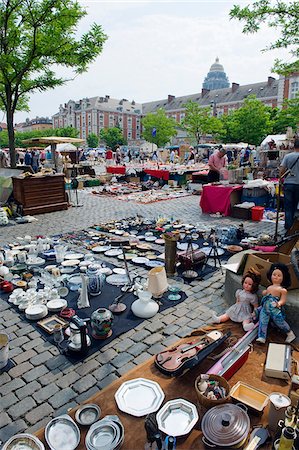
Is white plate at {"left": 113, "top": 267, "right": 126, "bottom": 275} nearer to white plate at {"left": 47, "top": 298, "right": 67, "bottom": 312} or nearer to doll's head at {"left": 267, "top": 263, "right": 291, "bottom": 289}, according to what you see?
white plate at {"left": 47, "top": 298, "right": 67, "bottom": 312}

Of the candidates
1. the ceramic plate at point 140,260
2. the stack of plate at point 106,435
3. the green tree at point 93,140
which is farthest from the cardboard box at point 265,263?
the green tree at point 93,140

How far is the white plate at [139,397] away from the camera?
283 centimetres

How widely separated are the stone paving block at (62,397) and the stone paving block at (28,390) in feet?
0.82

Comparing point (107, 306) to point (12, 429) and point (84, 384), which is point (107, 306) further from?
point (12, 429)

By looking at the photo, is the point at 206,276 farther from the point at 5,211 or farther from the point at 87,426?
the point at 5,211

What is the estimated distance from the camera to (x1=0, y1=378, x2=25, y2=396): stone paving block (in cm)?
331

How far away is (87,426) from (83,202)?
1116 centimetres

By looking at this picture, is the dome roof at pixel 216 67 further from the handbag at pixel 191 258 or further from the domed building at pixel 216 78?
the handbag at pixel 191 258

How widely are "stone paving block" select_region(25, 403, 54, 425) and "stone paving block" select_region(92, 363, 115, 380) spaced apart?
1.85 feet

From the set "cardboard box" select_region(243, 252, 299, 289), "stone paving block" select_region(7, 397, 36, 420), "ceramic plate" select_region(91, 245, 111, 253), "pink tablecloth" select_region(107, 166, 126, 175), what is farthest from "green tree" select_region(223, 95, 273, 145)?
"stone paving block" select_region(7, 397, 36, 420)

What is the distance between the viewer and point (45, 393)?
10.7 feet

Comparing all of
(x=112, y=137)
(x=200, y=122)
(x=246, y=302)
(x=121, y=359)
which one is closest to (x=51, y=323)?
(x=121, y=359)

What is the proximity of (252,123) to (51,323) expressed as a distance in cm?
4168

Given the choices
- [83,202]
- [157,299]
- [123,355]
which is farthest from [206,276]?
[83,202]
